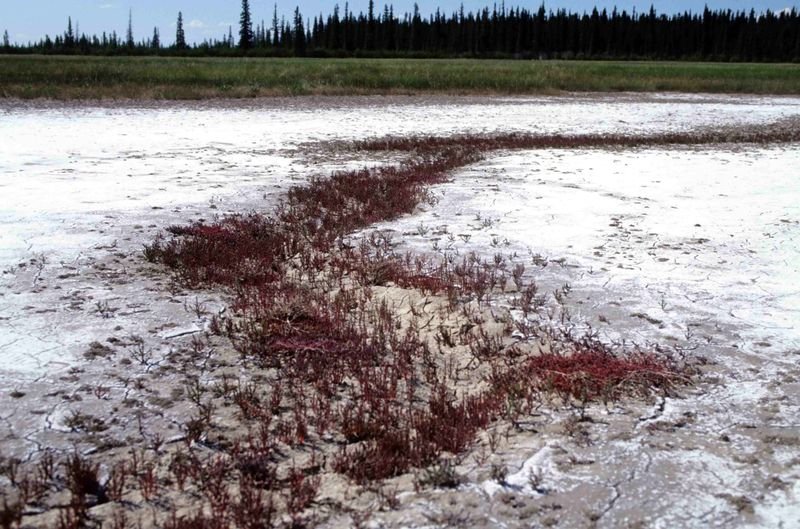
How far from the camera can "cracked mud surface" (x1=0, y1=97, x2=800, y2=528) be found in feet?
12.5

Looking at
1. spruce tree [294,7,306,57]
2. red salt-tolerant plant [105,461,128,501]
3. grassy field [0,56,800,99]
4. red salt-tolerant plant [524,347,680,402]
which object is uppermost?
spruce tree [294,7,306,57]

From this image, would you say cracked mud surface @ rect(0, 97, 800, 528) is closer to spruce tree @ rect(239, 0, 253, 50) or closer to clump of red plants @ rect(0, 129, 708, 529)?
clump of red plants @ rect(0, 129, 708, 529)

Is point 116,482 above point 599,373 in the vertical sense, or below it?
below

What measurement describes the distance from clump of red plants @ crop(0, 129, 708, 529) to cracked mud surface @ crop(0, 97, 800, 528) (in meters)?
0.22

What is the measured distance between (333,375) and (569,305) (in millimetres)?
2656

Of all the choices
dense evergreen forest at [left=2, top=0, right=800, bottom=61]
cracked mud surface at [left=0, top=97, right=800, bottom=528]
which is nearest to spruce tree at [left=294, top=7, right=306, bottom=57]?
dense evergreen forest at [left=2, top=0, right=800, bottom=61]

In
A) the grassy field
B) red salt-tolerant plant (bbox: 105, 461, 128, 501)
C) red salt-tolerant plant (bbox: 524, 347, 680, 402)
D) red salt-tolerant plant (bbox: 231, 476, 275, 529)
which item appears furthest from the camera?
the grassy field

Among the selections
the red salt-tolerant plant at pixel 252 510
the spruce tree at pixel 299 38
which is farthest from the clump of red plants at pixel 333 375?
the spruce tree at pixel 299 38

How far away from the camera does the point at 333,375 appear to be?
5.29m

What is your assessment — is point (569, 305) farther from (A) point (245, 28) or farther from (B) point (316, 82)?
(A) point (245, 28)

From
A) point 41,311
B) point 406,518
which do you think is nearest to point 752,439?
point 406,518

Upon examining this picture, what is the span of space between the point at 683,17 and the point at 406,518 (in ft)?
500

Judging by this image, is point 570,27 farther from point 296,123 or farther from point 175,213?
point 175,213

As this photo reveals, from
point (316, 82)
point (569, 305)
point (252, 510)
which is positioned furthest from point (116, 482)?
point (316, 82)
